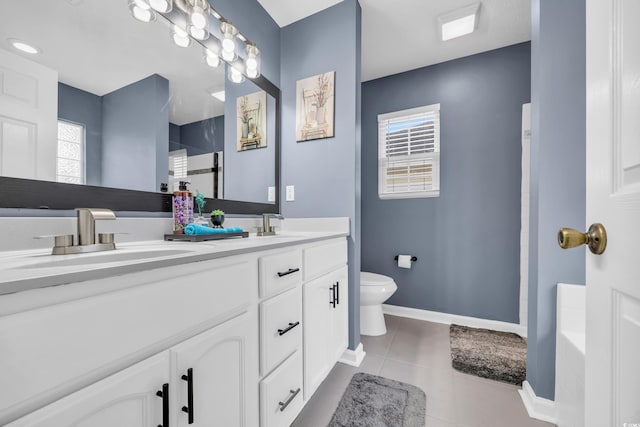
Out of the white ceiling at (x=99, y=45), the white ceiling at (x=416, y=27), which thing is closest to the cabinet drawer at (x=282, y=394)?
the white ceiling at (x=99, y=45)

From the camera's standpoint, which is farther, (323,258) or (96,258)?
(323,258)

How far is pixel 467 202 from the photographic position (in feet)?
7.75

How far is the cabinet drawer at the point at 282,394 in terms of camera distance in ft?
2.92

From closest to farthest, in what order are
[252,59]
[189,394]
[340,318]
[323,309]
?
[189,394], [323,309], [340,318], [252,59]

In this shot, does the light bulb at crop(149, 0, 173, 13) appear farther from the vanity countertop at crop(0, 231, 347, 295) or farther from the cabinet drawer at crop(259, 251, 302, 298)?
the cabinet drawer at crop(259, 251, 302, 298)

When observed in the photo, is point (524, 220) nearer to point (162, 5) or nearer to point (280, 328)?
point (280, 328)

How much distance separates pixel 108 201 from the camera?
101cm

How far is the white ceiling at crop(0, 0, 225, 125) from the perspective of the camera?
2.66 feet

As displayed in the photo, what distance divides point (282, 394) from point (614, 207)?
112 centimetres

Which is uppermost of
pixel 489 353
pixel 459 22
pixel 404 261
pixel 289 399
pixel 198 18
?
pixel 459 22

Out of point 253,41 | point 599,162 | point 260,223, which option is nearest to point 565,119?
point 599,162

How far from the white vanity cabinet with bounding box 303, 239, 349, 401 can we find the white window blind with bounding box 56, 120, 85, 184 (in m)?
0.92

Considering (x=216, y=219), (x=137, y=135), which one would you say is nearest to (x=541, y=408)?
(x=216, y=219)

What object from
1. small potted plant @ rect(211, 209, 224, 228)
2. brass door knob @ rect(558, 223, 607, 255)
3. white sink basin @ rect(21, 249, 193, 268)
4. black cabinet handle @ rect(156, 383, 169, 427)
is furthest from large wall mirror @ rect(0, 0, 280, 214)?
brass door knob @ rect(558, 223, 607, 255)
